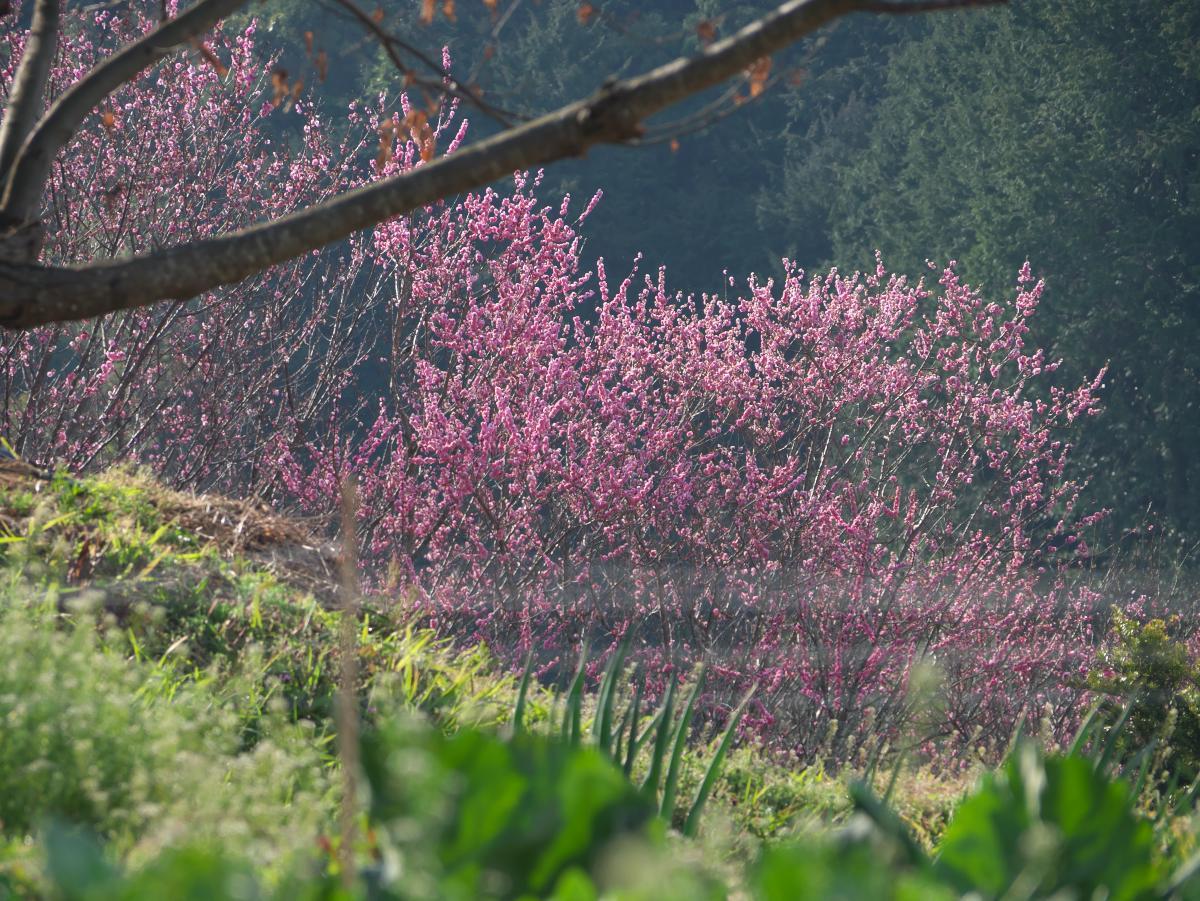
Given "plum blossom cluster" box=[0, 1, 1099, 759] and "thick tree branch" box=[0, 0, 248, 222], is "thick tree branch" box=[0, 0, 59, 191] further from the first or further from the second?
"plum blossom cluster" box=[0, 1, 1099, 759]

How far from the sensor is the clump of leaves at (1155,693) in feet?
22.7

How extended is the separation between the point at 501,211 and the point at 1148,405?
16.6 metres

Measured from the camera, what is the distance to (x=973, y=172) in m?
26.2

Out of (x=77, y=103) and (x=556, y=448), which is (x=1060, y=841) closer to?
(x=77, y=103)

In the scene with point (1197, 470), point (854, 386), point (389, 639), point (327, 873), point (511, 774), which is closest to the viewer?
point (511, 774)

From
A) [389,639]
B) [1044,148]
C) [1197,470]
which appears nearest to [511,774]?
[389,639]

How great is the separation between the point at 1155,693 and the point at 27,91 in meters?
6.31

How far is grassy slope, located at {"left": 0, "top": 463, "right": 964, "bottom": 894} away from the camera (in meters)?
2.37

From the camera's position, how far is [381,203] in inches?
112

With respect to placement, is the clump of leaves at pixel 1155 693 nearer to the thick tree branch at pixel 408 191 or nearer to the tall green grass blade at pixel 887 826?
the thick tree branch at pixel 408 191

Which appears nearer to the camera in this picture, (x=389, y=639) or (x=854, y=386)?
(x=389, y=639)

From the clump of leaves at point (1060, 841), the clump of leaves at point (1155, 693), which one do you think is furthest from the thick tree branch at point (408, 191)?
the clump of leaves at point (1155, 693)

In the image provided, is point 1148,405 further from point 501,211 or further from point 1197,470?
point 501,211

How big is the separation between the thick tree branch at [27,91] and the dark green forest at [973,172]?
16957 mm
